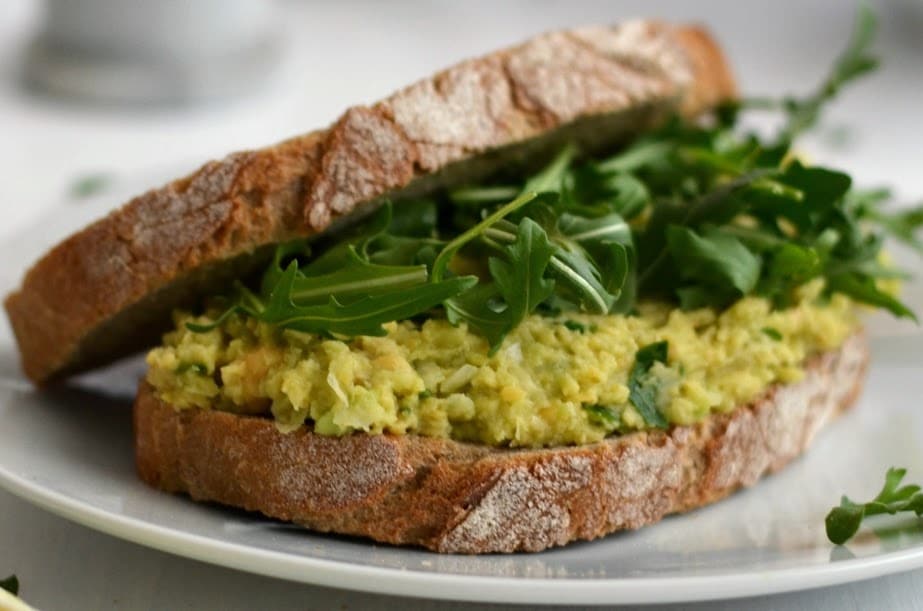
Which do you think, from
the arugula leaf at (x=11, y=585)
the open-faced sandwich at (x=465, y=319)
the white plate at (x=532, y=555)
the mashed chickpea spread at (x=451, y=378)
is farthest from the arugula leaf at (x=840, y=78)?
the arugula leaf at (x=11, y=585)

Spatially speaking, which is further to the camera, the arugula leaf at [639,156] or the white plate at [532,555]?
the arugula leaf at [639,156]

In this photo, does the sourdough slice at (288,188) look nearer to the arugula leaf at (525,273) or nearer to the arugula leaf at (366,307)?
the arugula leaf at (366,307)

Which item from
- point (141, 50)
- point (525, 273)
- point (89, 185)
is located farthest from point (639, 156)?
point (141, 50)

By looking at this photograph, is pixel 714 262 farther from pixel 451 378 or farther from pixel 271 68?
pixel 271 68

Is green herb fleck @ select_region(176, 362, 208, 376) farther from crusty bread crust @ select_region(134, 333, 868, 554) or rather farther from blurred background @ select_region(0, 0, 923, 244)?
blurred background @ select_region(0, 0, 923, 244)

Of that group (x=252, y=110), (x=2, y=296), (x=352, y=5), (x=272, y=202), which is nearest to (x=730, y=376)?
(x=272, y=202)

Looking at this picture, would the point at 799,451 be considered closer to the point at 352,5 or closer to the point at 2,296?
the point at 2,296
